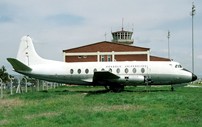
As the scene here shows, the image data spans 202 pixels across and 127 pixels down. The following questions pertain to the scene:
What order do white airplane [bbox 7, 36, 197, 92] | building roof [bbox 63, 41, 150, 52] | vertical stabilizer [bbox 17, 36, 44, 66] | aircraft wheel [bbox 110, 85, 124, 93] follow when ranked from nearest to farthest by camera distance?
white airplane [bbox 7, 36, 197, 92], aircraft wheel [bbox 110, 85, 124, 93], vertical stabilizer [bbox 17, 36, 44, 66], building roof [bbox 63, 41, 150, 52]

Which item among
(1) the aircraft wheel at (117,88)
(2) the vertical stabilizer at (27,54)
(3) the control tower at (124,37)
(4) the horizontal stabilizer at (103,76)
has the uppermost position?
(3) the control tower at (124,37)

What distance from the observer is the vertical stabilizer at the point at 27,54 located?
3291 centimetres

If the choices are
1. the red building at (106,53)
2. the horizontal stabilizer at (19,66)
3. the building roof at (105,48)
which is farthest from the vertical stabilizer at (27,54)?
the building roof at (105,48)


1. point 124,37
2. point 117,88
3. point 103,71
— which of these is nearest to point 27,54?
point 103,71

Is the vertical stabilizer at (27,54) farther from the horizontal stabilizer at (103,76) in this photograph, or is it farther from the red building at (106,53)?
the red building at (106,53)

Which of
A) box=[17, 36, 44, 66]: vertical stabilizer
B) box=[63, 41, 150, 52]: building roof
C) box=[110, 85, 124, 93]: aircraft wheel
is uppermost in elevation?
box=[63, 41, 150, 52]: building roof

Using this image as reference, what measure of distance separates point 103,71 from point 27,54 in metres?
9.31

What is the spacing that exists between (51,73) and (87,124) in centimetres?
1956

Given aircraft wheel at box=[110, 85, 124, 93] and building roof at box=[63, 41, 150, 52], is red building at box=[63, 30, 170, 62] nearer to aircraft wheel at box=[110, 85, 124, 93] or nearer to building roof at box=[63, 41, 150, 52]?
building roof at box=[63, 41, 150, 52]

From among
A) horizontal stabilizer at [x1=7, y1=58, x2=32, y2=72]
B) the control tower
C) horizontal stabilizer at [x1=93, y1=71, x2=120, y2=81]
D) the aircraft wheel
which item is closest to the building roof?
the control tower

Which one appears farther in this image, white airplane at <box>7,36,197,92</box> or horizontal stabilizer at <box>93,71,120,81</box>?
white airplane at <box>7,36,197,92</box>

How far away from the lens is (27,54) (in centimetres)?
3303

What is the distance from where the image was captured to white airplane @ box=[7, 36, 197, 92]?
94.6 feet

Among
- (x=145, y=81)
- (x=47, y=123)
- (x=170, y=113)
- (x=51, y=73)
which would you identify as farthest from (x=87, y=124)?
(x=51, y=73)
